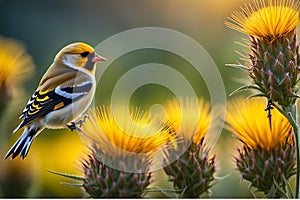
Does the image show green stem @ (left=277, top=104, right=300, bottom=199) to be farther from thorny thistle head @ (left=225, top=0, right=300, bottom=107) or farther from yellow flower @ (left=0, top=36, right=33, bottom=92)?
yellow flower @ (left=0, top=36, right=33, bottom=92)

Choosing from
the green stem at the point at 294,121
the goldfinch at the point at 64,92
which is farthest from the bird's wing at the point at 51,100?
the green stem at the point at 294,121

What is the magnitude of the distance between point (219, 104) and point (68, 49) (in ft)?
0.57

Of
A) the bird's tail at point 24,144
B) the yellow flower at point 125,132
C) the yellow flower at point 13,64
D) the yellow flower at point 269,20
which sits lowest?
the bird's tail at point 24,144

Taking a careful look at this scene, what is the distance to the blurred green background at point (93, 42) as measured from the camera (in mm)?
844

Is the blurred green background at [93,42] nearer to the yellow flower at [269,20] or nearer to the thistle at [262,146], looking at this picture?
the thistle at [262,146]

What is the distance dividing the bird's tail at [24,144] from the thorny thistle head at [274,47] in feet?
0.74

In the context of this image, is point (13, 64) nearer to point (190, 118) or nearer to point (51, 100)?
point (51, 100)

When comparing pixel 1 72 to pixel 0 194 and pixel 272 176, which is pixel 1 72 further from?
pixel 272 176

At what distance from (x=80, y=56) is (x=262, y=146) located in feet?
0.73

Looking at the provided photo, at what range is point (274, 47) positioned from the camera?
66cm

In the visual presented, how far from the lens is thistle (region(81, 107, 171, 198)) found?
597mm

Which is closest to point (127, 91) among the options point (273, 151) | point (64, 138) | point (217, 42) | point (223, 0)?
point (64, 138)

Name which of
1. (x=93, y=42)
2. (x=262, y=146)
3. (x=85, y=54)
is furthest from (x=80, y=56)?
(x=93, y=42)

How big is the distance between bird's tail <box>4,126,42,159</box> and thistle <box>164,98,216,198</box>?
→ 14 cm
